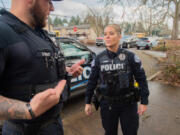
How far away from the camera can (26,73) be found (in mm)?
859

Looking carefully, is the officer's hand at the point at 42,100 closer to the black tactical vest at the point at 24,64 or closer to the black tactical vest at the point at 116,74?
the black tactical vest at the point at 24,64

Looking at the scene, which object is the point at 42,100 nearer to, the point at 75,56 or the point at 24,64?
the point at 24,64

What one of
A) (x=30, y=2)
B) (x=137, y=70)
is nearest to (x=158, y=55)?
(x=137, y=70)

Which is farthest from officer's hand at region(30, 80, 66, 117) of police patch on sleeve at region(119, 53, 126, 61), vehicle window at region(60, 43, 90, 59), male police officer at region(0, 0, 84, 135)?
vehicle window at region(60, 43, 90, 59)

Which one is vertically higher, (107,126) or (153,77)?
(107,126)

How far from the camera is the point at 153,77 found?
16.9 ft

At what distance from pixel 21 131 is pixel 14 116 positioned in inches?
10.8

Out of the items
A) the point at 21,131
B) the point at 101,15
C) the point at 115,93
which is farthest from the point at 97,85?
the point at 101,15

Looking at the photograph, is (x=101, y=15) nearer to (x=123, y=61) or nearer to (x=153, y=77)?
(x=153, y=77)

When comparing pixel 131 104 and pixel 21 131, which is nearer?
pixel 21 131

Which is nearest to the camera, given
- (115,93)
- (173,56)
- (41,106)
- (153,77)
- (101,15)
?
(41,106)

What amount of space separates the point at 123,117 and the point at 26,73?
1230 millimetres

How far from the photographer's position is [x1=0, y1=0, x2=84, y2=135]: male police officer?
0.72 meters

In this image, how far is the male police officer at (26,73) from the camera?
719mm
